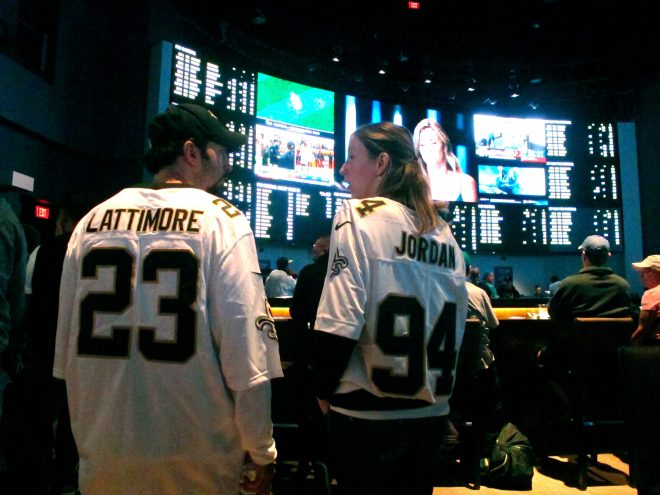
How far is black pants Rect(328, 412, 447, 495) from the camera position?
130 cm

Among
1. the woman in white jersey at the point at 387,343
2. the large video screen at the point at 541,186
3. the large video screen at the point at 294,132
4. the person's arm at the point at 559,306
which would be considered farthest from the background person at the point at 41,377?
the large video screen at the point at 541,186

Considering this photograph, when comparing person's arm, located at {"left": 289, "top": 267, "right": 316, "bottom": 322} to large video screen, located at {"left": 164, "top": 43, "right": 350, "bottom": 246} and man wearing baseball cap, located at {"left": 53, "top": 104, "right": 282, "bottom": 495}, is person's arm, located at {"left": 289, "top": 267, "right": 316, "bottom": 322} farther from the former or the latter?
large video screen, located at {"left": 164, "top": 43, "right": 350, "bottom": 246}

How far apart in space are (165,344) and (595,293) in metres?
3.62

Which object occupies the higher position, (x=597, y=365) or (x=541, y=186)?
(x=541, y=186)

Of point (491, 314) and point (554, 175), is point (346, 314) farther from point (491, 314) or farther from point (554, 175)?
point (554, 175)

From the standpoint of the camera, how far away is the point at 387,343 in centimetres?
138

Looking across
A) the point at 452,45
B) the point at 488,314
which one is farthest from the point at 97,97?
the point at 452,45

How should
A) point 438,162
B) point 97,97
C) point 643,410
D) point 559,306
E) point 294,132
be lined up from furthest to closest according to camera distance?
point 438,162, point 294,132, point 97,97, point 559,306, point 643,410

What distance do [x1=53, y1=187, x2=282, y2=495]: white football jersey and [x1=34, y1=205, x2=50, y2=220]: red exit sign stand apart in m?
6.02

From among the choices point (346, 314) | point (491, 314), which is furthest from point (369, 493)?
point (491, 314)

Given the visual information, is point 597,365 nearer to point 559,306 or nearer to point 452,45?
point 559,306

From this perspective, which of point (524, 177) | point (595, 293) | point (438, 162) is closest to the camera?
point (595, 293)

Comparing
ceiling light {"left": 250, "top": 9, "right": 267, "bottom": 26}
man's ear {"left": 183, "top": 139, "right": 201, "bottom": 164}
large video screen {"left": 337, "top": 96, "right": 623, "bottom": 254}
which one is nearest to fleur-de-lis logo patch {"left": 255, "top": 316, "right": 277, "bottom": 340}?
man's ear {"left": 183, "top": 139, "right": 201, "bottom": 164}

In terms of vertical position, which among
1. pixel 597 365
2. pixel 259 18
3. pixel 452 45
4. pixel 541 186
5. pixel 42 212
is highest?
pixel 452 45
